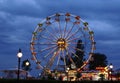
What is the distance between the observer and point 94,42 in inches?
Answer: 2928

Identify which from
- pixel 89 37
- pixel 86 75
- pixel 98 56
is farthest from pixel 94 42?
pixel 98 56

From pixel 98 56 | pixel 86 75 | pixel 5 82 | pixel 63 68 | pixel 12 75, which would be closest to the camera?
pixel 5 82

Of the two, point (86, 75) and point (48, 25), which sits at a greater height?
point (48, 25)

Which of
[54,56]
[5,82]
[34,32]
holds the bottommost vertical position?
[5,82]

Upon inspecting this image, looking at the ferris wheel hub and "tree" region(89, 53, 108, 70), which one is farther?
"tree" region(89, 53, 108, 70)

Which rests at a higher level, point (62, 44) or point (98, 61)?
point (98, 61)

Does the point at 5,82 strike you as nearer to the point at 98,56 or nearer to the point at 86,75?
the point at 86,75

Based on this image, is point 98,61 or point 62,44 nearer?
point 62,44

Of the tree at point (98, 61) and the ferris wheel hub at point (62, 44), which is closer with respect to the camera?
the ferris wheel hub at point (62, 44)

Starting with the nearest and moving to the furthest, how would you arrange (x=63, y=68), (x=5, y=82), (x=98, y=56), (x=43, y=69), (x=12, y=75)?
(x=5, y=82), (x=43, y=69), (x=63, y=68), (x=12, y=75), (x=98, y=56)

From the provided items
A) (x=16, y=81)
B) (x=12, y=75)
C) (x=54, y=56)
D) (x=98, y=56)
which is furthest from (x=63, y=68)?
(x=98, y=56)

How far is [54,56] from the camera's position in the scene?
7450 cm

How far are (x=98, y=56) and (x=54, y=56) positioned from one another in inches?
3906

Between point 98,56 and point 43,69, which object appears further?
point 98,56
